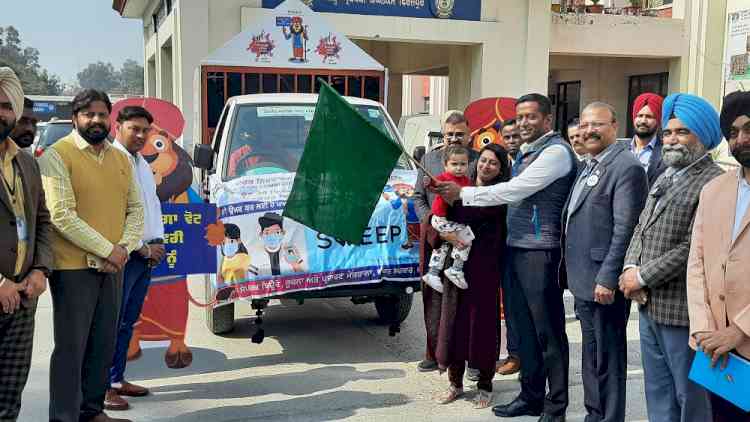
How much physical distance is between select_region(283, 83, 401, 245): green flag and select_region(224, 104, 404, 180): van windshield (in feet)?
5.97

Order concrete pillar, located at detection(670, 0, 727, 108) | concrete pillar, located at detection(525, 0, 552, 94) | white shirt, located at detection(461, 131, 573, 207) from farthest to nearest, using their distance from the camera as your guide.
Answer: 1. concrete pillar, located at detection(670, 0, 727, 108)
2. concrete pillar, located at detection(525, 0, 552, 94)
3. white shirt, located at detection(461, 131, 573, 207)

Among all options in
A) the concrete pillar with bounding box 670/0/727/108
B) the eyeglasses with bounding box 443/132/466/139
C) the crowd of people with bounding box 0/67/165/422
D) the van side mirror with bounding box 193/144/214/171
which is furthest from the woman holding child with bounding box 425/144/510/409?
the concrete pillar with bounding box 670/0/727/108

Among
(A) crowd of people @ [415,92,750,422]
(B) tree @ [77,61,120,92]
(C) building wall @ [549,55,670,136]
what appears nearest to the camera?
(A) crowd of people @ [415,92,750,422]

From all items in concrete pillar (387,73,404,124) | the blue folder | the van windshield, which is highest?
concrete pillar (387,73,404,124)

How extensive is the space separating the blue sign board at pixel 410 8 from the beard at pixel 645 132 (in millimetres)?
9888

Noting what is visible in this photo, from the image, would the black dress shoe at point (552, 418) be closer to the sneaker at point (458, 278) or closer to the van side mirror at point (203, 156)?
the sneaker at point (458, 278)

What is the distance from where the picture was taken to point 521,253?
4.54 meters

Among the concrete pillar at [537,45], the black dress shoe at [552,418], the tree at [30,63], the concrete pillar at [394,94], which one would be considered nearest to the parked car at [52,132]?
the concrete pillar at [394,94]

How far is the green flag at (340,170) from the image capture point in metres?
4.56

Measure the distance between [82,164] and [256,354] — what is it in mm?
2622

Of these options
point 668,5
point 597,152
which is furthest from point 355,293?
point 668,5

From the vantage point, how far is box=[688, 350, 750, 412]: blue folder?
9.43ft

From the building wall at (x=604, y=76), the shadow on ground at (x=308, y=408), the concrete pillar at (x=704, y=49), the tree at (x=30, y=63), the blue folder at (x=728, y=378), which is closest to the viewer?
the blue folder at (x=728, y=378)

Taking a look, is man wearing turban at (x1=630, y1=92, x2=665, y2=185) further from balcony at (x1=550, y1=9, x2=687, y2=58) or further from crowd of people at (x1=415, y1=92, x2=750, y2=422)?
balcony at (x1=550, y1=9, x2=687, y2=58)
